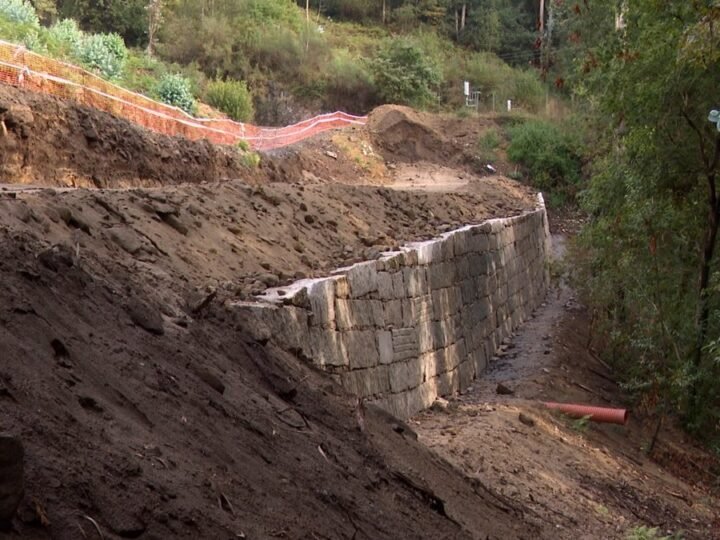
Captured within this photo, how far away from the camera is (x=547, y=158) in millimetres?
39969

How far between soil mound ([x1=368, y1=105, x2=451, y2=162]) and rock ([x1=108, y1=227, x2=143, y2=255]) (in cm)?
2940

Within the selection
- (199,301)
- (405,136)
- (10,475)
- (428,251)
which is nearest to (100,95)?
(428,251)

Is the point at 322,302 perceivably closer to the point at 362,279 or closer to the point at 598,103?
the point at 362,279

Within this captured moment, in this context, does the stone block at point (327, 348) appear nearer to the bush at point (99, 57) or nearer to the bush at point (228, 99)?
the bush at point (99, 57)

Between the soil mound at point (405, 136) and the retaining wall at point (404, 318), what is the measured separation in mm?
17276

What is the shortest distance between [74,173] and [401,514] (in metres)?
9.48

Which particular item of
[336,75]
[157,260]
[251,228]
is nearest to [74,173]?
[251,228]

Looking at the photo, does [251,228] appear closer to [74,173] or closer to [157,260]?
[157,260]

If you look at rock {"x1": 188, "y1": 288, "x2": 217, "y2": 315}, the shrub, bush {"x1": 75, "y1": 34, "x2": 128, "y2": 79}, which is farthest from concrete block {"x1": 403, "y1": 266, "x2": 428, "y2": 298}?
the shrub

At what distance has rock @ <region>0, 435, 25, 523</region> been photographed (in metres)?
3.15

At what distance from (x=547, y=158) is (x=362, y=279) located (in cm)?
3059

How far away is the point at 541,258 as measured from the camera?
29188mm

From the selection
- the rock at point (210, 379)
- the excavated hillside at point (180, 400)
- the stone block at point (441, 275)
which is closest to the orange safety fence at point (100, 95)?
the excavated hillside at point (180, 400)

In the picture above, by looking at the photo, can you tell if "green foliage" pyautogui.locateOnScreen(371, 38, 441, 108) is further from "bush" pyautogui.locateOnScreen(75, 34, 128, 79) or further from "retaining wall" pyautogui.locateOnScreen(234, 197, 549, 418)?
"retaining wall" pyautogui.locateOnScreen(234, 197, 549, 418)
